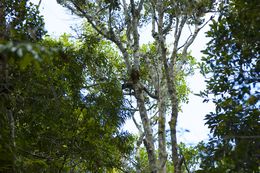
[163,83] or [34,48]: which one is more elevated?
[163,83]

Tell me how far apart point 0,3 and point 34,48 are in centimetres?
446

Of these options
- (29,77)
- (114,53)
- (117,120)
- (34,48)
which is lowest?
(34,48)

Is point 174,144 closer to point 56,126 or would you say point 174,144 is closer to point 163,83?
point 56,126

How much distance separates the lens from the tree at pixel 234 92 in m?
4.60

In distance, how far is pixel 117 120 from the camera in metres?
8.25

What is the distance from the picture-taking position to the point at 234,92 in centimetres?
534

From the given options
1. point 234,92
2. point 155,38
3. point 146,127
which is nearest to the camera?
point 234,92

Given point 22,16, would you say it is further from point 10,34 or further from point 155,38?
point 155,38

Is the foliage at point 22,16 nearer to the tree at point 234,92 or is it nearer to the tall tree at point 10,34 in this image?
the tall tree at point 10,34

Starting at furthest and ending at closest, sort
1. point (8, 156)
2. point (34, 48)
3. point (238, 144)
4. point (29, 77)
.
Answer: point (29, 77)
point (238, 144)
point (8, 156)
point (34, 48)

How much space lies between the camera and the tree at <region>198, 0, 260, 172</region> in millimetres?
4598

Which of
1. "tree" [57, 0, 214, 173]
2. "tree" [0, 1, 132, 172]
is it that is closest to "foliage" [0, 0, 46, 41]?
"tree" [0, 1, 132, 172]

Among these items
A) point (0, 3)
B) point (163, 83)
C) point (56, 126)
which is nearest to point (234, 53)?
point (56, 126)

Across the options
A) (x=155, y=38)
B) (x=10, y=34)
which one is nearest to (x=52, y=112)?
(x=10, y=34)
